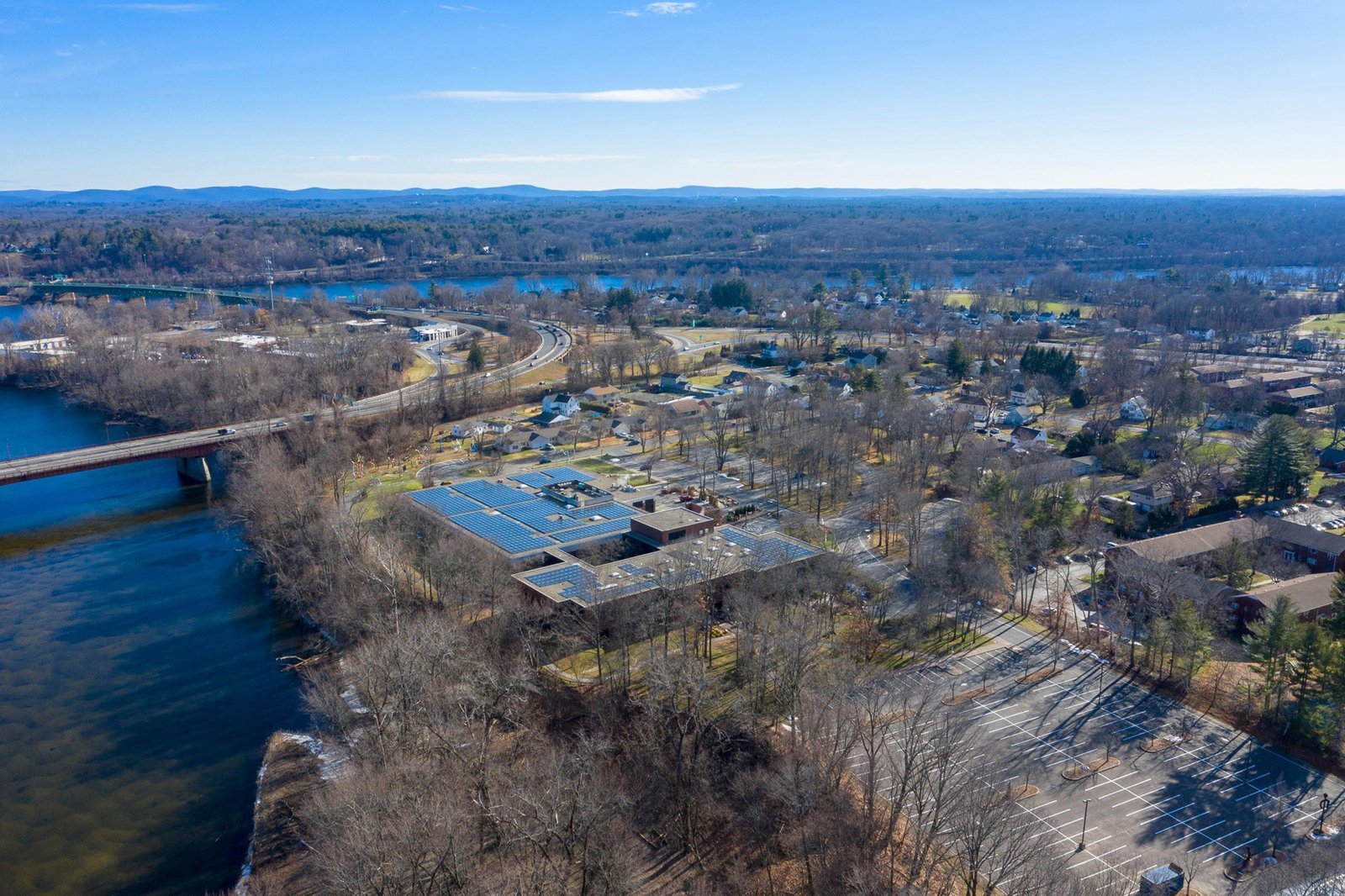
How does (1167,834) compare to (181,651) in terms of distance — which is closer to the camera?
(1167,834)

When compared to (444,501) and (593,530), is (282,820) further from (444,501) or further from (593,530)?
(444,501)

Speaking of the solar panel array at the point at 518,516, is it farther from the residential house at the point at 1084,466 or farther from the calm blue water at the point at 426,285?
the calm blue water at the point at 426,285

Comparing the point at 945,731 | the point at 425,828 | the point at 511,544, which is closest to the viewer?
the point at 425,828

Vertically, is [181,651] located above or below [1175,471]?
below

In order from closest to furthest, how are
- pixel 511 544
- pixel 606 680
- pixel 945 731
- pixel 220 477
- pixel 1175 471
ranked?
1. pixel 945 731
2. pixel 606 680
3. pixel 511 544
4. pixel 1175 471
5. pixel 220 477

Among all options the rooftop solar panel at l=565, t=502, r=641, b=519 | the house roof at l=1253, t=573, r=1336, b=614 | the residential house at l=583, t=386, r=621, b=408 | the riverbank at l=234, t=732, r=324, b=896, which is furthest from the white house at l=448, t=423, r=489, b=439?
the house roof at l=1253, t=573, r=1336, b=614

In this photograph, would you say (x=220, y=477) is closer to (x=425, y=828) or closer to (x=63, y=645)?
(x=63, y=645)

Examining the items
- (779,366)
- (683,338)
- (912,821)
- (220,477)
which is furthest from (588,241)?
(912,821)
